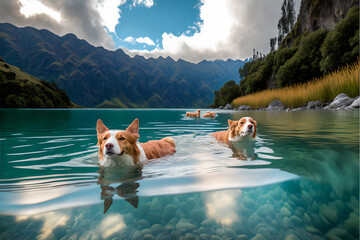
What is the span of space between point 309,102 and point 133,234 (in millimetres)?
22619

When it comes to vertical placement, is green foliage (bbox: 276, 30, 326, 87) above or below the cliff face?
below

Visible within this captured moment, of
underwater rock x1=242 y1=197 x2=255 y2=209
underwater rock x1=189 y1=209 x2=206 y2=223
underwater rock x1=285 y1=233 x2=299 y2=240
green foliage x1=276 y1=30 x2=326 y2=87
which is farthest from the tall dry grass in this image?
underwater rock x1=189 y1=209 x2=206 y2=223

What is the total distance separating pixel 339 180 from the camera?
126 inches

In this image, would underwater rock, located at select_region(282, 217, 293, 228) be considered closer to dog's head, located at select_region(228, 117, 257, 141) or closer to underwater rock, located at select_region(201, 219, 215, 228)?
underwater rock, located at select_region(201, 219, 215, 228)

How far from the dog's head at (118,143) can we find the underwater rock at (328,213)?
10.6ft

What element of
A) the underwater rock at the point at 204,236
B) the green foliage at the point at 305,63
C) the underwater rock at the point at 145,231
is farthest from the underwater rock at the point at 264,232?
the green foliage at the point at 305,63

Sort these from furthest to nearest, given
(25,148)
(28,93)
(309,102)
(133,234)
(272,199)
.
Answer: (28,93) → (309,102) → (25,148) → (272,199) → (133,234)

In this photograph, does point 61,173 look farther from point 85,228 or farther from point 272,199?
point 272,199

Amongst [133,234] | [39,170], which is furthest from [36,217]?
[39,170]

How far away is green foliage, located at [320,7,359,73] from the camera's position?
2369 centimetres

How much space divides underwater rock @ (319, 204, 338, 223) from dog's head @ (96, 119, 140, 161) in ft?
10.6

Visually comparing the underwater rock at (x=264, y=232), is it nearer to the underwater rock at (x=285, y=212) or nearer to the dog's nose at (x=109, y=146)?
the underwater rock at (x=285, y=212)

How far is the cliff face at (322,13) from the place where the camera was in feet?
110

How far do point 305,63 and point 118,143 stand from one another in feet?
125
